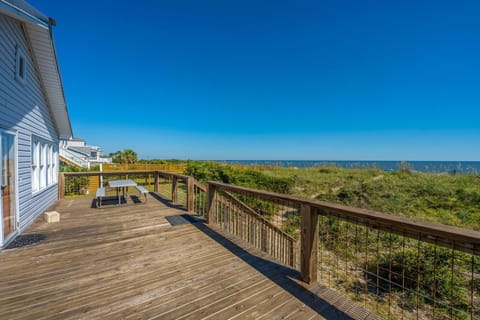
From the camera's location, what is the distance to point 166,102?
Result: 19.0 m

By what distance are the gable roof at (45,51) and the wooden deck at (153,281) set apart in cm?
374

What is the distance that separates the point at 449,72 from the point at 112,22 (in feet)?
55.4

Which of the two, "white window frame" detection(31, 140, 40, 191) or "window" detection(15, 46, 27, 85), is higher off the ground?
"window" detection(15, 46, 27, 85)

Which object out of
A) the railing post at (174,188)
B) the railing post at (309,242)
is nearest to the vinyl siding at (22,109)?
the railing post at (174,188)

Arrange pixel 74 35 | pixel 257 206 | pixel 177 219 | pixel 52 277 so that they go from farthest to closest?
pixel 74 35 → pixel 257 206 → pixel 177 219 → pixel 52 277

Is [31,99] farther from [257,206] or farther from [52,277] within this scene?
[257,206]

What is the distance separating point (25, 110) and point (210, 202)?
14.3 ft

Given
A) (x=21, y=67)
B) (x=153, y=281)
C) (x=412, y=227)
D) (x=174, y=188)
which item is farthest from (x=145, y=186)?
(x=412, y=227)

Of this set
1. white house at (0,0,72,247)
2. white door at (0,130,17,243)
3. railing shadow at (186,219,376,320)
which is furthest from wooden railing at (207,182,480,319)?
white house at (0,0,72,247)

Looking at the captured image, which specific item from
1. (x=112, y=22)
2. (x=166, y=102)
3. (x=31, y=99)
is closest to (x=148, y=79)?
(x=166, y=102)

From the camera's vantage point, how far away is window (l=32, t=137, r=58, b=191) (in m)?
4.83

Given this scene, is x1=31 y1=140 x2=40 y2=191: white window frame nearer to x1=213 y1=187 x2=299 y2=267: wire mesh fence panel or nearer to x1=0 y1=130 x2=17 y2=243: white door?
x1=0 y1=130 x2=17 y2=243: white door

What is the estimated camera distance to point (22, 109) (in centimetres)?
409

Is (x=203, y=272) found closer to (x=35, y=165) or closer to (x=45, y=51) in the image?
(x=35, y=165)
